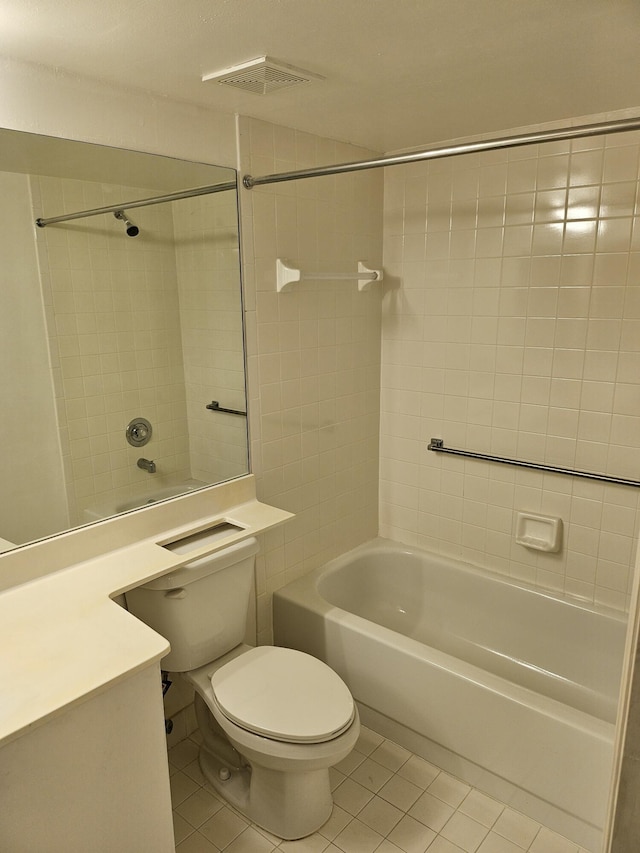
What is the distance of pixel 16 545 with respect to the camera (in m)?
1.58

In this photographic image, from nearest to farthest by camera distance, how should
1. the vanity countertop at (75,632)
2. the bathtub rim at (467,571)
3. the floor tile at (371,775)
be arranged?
the vanity countertop at (75,632), the floor tile at (371,775), the bathtub rim at (467,571)

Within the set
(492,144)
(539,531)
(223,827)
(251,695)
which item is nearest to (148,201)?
(492,144)

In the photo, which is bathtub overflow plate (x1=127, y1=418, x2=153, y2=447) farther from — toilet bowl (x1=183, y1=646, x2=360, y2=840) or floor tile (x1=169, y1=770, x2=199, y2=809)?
floor tile (x1=169, y1=770, x2=199, y2=809)

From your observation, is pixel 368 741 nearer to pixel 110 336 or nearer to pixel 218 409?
pixel 218 409

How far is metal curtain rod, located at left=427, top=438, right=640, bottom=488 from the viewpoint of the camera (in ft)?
6.93

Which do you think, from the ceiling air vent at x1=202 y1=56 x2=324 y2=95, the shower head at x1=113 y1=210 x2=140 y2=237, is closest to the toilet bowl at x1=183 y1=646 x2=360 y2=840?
the shower head at x1=113 y1=210 x2=140 y2=237

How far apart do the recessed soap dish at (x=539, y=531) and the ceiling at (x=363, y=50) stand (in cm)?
142

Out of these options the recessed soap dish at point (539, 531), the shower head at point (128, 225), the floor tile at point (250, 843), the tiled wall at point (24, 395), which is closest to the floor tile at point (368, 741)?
the floor tile at point (250, 843)

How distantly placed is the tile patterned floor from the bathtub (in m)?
0.05

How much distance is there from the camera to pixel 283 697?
1724 mm

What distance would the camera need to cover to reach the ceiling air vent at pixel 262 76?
145cm

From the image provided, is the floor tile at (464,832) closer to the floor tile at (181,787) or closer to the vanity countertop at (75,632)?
the floor tile at (181,787)

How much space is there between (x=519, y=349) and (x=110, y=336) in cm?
147

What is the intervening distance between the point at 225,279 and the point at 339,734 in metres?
1.47
